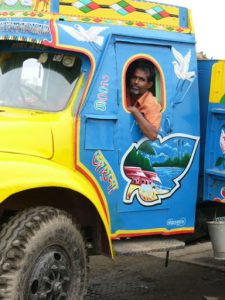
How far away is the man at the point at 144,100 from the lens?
434 cm

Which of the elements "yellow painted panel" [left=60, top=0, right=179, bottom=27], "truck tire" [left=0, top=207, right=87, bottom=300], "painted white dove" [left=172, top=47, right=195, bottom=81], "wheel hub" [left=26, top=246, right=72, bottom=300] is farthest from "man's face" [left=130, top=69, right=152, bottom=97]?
"wheel hub" [left=26, top=246, right=72, bottom=300]

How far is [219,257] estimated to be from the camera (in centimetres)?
498

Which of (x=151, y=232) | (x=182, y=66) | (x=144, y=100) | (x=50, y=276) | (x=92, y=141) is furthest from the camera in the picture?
(x=182, y=66)

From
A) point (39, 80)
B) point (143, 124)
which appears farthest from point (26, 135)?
point (143, 124)

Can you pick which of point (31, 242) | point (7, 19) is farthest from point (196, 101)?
point (31, 242)

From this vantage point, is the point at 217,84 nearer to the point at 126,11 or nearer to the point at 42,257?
the point at 126,11

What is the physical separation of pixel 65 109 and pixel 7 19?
0.83 meters

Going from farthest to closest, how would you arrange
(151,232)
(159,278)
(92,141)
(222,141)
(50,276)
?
(159,278) → (222,141) → (151,232) → (92,141) → (50,276)

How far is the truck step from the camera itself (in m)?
4.29

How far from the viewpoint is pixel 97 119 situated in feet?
13.4

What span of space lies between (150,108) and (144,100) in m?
0.08

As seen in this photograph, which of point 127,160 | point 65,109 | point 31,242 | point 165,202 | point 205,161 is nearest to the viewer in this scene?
point 31,242

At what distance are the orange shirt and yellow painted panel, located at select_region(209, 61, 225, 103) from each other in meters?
0.60

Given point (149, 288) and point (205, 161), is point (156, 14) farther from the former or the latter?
point (149, 288)
